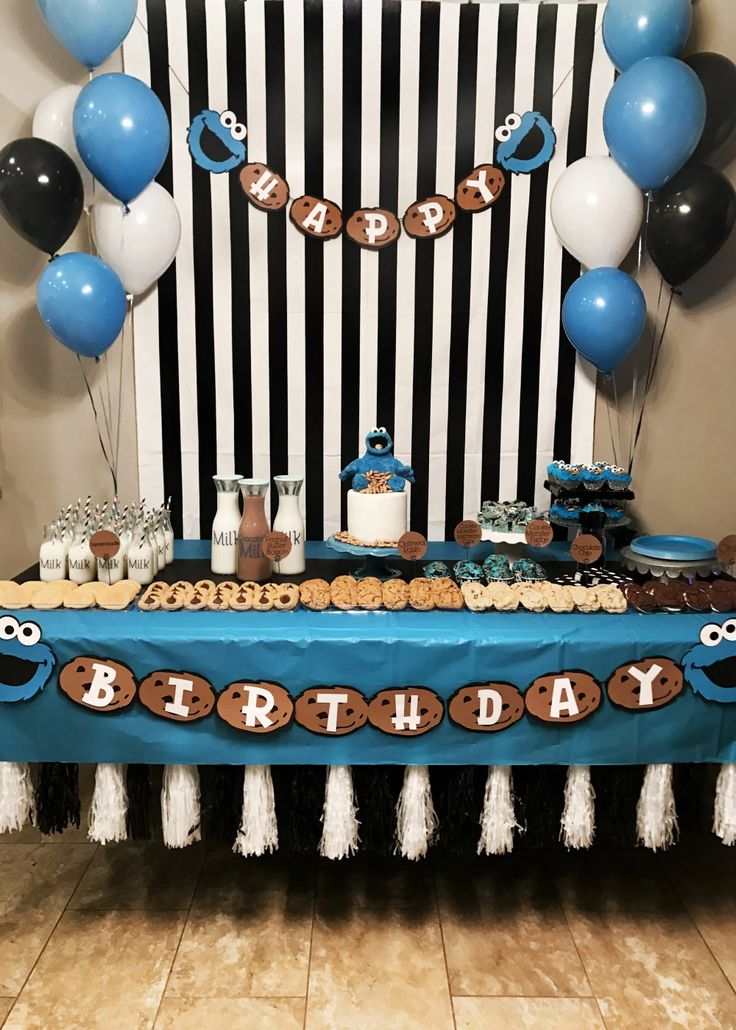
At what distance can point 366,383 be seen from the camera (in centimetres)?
264

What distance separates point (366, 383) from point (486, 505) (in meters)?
0.65

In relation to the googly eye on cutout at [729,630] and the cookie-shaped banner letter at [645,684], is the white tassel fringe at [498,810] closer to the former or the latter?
the cookie-shaped banner letter at [645,684]

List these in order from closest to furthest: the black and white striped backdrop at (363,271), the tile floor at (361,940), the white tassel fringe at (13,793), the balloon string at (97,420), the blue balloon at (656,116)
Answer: the tile floor at (361,940) → the white tassel fringe at (13,793) → the blue balloon at (656,116) → the black and white striped backdrop at (363,271) → the balloon string at (97,420)

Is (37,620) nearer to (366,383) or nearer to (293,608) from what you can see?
(293,608)

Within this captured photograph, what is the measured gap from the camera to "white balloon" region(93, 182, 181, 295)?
7.52 ft

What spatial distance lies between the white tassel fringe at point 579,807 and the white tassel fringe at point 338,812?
511 millimetres

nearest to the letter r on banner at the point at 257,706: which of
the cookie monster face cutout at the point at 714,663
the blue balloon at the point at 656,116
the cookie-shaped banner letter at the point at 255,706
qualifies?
the cookie-shaped banner letter at the point at 255,706

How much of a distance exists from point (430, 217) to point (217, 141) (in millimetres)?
705

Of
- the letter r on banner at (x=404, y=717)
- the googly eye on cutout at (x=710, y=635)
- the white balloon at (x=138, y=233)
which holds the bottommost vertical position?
the letter r on banner at (x=404, y=717)

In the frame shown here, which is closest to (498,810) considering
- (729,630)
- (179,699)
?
(729,630)

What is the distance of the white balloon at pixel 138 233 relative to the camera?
2.29 m

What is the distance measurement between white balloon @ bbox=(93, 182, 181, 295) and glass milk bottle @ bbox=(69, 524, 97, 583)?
84 cm

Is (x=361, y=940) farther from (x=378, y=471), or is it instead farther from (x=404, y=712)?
(x=378, y=471)

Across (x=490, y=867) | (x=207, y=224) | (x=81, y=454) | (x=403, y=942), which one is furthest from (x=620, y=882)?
(x=207, y=224)
